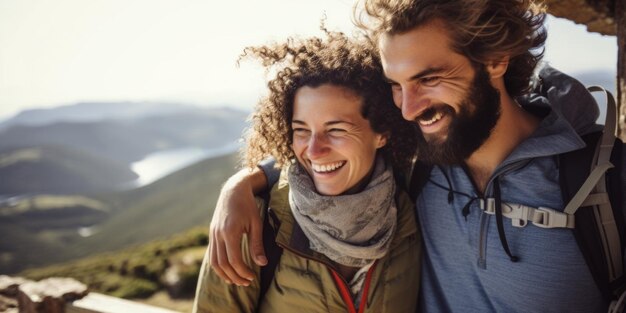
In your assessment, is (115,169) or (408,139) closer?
(408,139)

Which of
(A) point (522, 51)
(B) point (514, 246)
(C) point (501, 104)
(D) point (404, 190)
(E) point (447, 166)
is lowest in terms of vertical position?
(B) point (514, 246)

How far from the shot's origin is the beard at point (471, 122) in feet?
5.72

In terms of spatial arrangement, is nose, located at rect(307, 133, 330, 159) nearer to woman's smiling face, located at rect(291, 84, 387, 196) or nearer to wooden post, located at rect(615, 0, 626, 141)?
woman's smiling face, located at rect(291, 84, 387, 196)

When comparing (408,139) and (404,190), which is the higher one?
(408,139)

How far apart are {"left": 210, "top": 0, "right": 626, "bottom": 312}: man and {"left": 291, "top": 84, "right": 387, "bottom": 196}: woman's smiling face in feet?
0.81

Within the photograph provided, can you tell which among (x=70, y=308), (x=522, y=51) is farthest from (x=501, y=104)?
(x=70, y=308)

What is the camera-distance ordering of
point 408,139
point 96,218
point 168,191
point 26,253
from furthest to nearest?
point 168,191 → point 96,218 → point 26,253 → point 408,139

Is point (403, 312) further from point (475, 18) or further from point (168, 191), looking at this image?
point (168, 191)

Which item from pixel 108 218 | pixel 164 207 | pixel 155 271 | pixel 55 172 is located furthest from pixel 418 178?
pixel 55 172

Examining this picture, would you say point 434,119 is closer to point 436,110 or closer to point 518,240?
point 436,110

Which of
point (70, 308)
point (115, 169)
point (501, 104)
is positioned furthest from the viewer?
point (115, 169)

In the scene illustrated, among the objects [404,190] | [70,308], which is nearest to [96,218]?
[70,308]

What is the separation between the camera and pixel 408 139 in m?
2.12

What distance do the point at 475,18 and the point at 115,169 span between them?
95.4 feet
